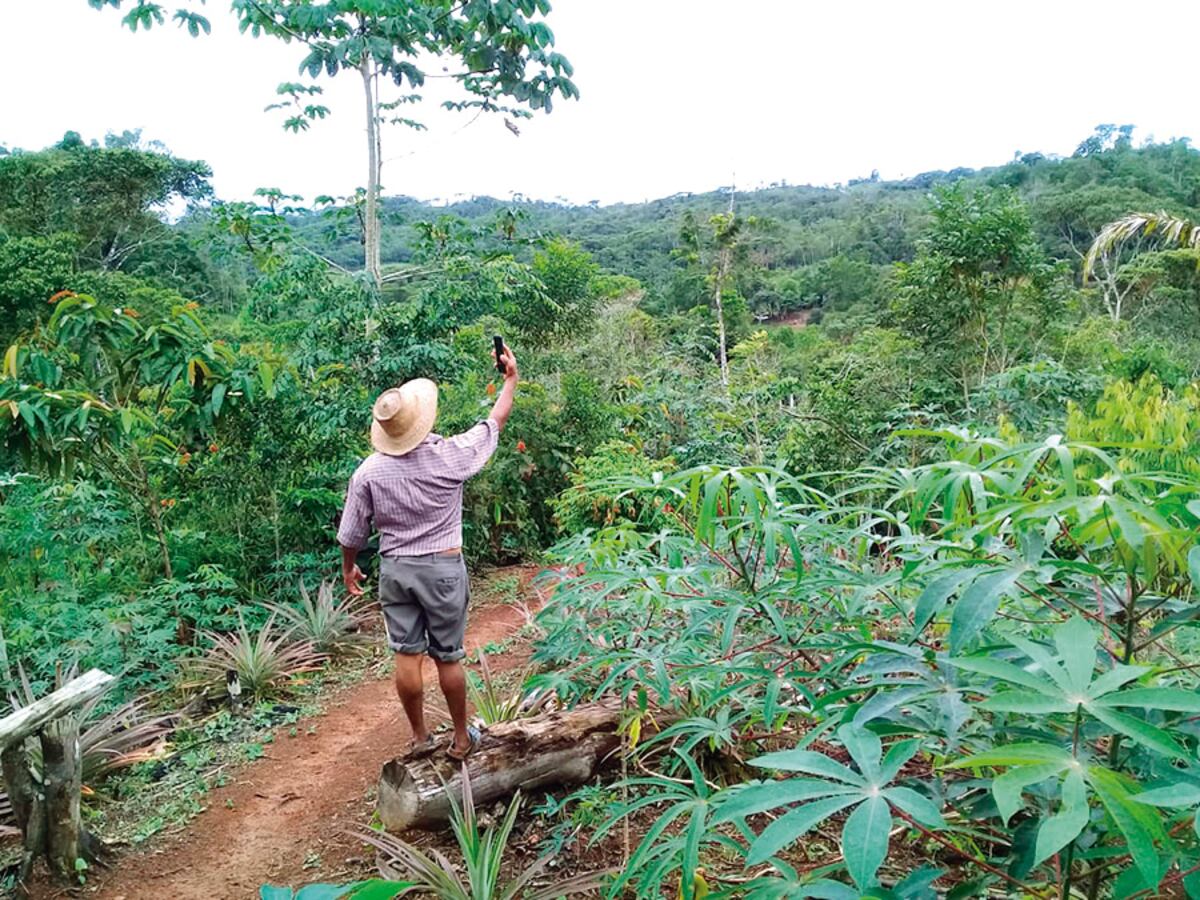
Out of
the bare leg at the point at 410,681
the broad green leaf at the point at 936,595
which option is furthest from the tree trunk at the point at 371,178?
the broad green leaf at the point at 936,595

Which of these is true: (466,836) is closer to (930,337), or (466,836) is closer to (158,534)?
(158,534)

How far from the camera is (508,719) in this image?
10.3ft

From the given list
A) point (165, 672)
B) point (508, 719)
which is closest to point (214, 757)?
point (165, 672)

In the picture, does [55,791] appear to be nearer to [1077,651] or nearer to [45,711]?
[45,711]

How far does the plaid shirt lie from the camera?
9.13 feet

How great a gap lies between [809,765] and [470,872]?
5.28 feet

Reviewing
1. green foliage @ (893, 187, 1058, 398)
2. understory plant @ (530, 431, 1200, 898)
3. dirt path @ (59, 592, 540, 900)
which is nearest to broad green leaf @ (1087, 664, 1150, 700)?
understory plant @ (530, 431, 1200, 898)

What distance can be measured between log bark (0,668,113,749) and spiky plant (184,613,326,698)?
182 cm

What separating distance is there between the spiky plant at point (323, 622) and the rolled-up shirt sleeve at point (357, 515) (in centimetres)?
218

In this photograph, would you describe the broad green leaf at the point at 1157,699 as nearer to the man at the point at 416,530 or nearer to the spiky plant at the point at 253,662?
the man at the point at 416,530

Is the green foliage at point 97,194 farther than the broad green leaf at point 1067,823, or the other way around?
the green foliage at point 97,194

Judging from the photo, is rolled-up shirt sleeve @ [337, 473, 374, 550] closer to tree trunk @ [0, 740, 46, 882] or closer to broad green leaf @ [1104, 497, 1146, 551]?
tree trunk @ [0, 740, 46, 882]

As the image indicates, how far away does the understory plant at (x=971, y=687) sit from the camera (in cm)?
82

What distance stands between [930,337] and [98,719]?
7593 millimetres
